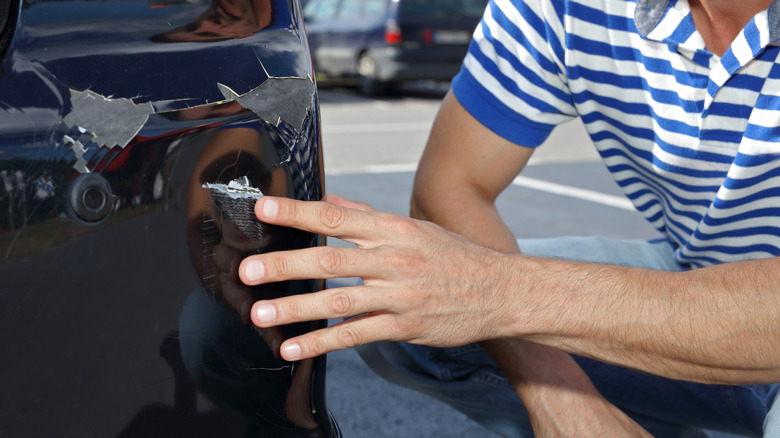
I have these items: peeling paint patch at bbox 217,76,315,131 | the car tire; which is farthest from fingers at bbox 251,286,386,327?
the car tire

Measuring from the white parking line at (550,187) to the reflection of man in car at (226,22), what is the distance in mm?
3403

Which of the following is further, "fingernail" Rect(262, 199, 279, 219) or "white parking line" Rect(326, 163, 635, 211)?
"white parking line" Rect(326, 163, 635, 211)

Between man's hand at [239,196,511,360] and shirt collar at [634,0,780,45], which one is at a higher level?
shirt collar at [634,0,780,45]

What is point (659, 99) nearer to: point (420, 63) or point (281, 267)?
point (281, 267)

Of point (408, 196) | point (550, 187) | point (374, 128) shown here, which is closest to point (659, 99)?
point (408, 196)

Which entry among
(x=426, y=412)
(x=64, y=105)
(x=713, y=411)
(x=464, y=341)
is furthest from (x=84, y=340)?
(x=426, y=412)

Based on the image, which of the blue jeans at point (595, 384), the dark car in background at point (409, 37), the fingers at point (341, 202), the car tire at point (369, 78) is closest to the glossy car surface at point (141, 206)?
the fingers at point (341, 202)

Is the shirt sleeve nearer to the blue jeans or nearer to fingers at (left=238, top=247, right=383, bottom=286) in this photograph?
the blue jeans

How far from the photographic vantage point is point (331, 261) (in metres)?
0.93

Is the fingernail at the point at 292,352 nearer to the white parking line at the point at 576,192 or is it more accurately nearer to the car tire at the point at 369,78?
the white parking line at the point at 576,192

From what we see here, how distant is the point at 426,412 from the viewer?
211cm

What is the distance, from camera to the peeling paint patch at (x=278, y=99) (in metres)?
0.87

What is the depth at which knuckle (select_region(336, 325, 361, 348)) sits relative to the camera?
99 centimetres

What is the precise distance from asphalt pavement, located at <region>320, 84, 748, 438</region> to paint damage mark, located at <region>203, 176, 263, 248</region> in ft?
4.03
